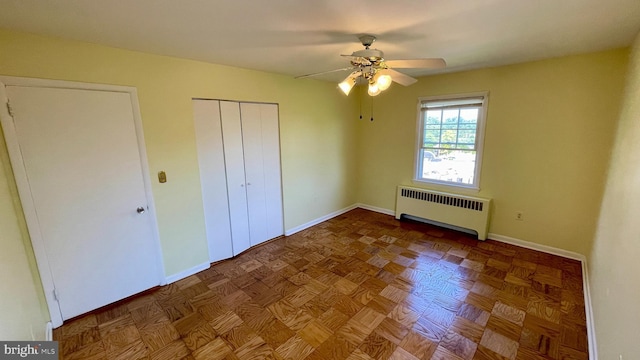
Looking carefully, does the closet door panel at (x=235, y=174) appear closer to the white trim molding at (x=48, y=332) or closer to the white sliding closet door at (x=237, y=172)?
the white sliding closet door at (x=237, y=172)

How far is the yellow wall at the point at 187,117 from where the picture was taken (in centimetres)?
198

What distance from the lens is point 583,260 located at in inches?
118

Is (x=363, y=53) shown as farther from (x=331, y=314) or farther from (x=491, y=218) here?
(x=491, y=218)

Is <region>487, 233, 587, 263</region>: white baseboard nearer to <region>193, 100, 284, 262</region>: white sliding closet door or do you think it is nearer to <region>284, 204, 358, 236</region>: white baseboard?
<region>284, 204, 358, 236</region>: white baseboard

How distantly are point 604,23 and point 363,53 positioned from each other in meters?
1.78

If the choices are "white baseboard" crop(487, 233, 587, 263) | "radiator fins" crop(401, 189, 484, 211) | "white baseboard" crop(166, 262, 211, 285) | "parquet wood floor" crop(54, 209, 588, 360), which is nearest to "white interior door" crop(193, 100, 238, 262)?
"white baseboard" crop(166, 262, 211, 285)

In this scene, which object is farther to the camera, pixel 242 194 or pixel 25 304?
pixel 242 194

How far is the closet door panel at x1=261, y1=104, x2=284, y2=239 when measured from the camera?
3.47 m

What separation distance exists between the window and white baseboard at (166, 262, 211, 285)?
11.1 feet

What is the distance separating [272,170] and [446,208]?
2679mm

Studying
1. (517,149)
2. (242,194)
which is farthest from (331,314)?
(517,149)

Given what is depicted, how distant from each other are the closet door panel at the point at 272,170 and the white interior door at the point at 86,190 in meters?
1.46

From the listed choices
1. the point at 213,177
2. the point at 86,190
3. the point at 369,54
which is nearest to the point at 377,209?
the point at 213,177

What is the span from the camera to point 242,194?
3375 mm
